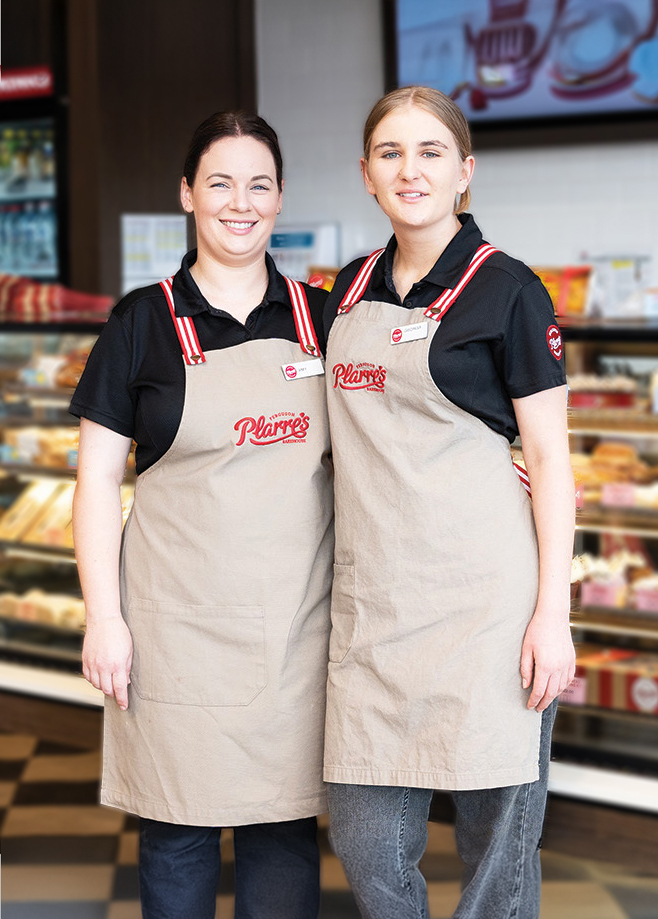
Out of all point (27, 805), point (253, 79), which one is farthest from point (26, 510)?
point (253, 79)

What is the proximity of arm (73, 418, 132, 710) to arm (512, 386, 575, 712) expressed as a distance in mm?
643

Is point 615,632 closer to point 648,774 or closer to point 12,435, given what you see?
point 648,774

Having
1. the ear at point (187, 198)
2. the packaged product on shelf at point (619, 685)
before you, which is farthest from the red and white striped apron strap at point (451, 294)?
the packaged product on shelf at point (619, 685)

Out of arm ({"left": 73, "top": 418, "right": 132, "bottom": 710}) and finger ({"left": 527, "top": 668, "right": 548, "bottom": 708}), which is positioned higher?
arm ({"left": 73, "top": 418, "right": 132, "bottom": 710})

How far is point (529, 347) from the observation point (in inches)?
58.5

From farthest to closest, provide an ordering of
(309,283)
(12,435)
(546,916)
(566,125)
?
1. (566,125)
2. (12,435)
3. (546,916)
4. (309,283)

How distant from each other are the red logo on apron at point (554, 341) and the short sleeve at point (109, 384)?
66 centimetres

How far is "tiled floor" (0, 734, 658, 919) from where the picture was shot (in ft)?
7.72

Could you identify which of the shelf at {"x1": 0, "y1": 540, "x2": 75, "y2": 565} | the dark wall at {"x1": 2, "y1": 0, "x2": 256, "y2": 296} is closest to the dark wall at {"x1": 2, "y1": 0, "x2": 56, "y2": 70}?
the dark wall at {"x1": 2, "y1": 0, "x2": 256, "y2": 296}

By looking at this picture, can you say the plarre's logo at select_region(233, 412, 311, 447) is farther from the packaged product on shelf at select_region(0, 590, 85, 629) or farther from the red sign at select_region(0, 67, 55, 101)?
the red sign at select_region(0, 67, 55, 101)

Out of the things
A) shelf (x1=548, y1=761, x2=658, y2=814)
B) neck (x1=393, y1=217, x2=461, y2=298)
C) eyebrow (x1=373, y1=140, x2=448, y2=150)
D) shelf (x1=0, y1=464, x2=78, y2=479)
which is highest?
eyebrow (x1=373, y1=140, x2=448, y2=150)

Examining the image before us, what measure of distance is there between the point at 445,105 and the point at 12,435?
2230 millimetres

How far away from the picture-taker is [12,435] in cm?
336

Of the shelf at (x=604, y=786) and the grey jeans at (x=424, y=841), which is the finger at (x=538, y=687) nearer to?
the grey jeans at (x=424, y=841)
